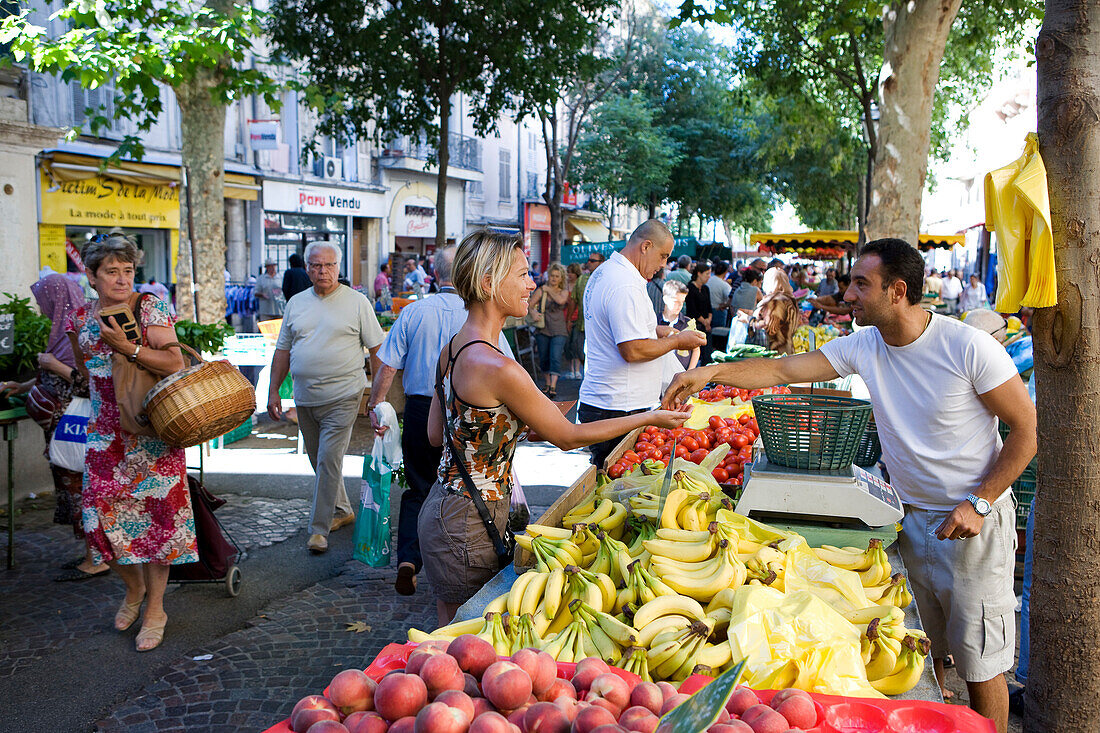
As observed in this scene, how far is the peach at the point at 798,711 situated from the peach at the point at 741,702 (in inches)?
2.6

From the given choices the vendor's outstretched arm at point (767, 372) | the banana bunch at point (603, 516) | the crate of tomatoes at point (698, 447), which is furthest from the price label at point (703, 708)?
the crate of tomatoes at point (698, 447)

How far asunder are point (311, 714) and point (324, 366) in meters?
4.59

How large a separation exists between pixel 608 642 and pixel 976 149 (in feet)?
118

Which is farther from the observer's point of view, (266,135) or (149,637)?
(266,135)

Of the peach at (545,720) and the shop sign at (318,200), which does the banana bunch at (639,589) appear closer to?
the peach at (545,720)

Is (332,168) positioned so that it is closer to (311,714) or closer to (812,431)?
(812,431)

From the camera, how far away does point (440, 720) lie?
59.2 inches

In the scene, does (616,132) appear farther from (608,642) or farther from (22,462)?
(608,642)

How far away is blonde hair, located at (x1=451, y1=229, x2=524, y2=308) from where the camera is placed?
3131 mm

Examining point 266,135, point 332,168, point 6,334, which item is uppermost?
point 332,168

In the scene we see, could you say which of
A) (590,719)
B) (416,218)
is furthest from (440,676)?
(416,218)

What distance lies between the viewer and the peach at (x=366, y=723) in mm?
1588

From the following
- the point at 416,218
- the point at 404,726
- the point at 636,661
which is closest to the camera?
the point at 404,726

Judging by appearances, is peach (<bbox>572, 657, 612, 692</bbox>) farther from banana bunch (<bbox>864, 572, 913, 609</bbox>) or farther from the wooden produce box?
banana bunch (<bbox>864, 572, 913, 609</bbox>)
